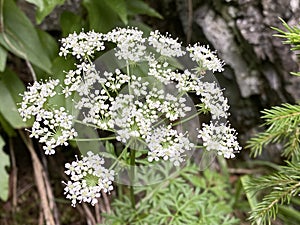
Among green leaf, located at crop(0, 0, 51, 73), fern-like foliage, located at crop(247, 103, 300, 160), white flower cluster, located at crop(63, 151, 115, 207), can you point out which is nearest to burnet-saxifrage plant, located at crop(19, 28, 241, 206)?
white flower cluster, located at crop(63, 151, 115, 207)

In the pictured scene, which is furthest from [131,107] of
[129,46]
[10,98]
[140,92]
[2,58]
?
[10,98]

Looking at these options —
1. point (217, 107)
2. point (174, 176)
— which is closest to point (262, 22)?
point (174, 176)

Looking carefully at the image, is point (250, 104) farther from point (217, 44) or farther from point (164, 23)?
point (164, 23)

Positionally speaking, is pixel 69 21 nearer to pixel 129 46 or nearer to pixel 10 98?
pixel 10 98

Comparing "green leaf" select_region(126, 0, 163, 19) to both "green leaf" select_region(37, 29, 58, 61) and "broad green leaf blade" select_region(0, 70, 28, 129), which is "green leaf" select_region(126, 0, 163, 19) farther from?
"broad green leaf blade" select_region(0, 70, 28, 129)

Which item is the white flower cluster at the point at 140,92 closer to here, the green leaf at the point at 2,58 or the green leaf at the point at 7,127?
the green leaf at the point at 2,58

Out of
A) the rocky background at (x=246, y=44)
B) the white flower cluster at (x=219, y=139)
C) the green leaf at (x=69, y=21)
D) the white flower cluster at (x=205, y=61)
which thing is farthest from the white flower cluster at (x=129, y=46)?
the rocky background at (x=246, y=44)
